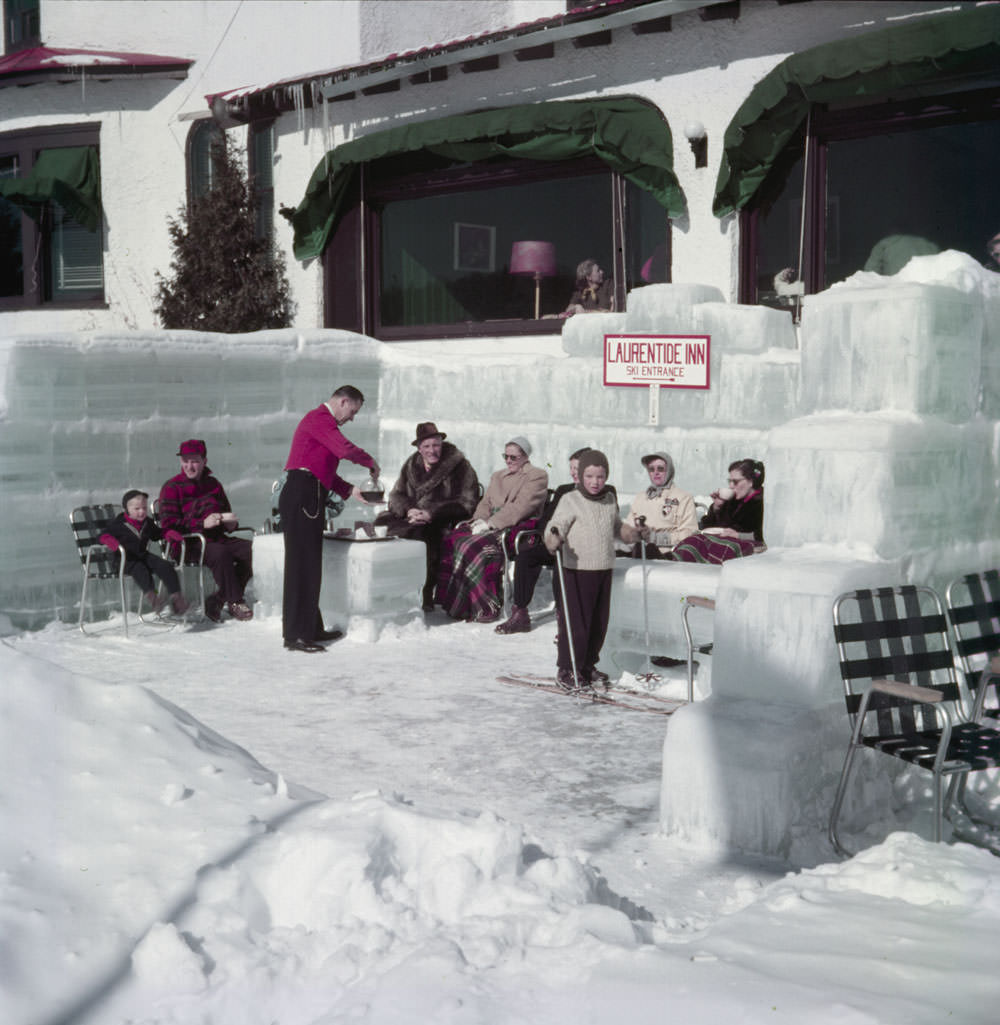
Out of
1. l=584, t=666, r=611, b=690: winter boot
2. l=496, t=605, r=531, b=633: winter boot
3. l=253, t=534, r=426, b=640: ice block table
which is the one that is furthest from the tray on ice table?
l=584, t=666, r=611, b=690: winter boot

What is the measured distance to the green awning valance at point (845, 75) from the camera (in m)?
9.40

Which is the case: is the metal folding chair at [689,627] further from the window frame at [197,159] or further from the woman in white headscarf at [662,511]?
the window frame at [197,159]

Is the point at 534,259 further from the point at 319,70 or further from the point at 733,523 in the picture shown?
the point at 733,523

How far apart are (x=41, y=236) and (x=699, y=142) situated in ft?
29.0

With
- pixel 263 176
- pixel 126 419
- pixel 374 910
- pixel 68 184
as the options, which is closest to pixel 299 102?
pixel 263 176

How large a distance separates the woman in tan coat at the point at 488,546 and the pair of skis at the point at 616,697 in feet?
6.81

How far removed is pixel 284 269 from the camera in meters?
14.5

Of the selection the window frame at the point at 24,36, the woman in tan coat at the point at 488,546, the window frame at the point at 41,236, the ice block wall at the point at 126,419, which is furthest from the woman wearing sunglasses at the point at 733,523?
the window frame at the point at 24,36

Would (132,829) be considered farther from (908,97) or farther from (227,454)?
(908,97)

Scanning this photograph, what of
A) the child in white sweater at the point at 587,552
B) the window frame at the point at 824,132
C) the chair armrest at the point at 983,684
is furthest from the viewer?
the window frame at the point at 824,132

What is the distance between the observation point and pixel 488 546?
9.67 meters

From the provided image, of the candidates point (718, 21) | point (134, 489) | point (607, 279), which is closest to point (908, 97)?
point (718, 21)

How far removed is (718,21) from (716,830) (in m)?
8.08

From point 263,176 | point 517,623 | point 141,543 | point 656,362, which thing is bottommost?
point 517,623
